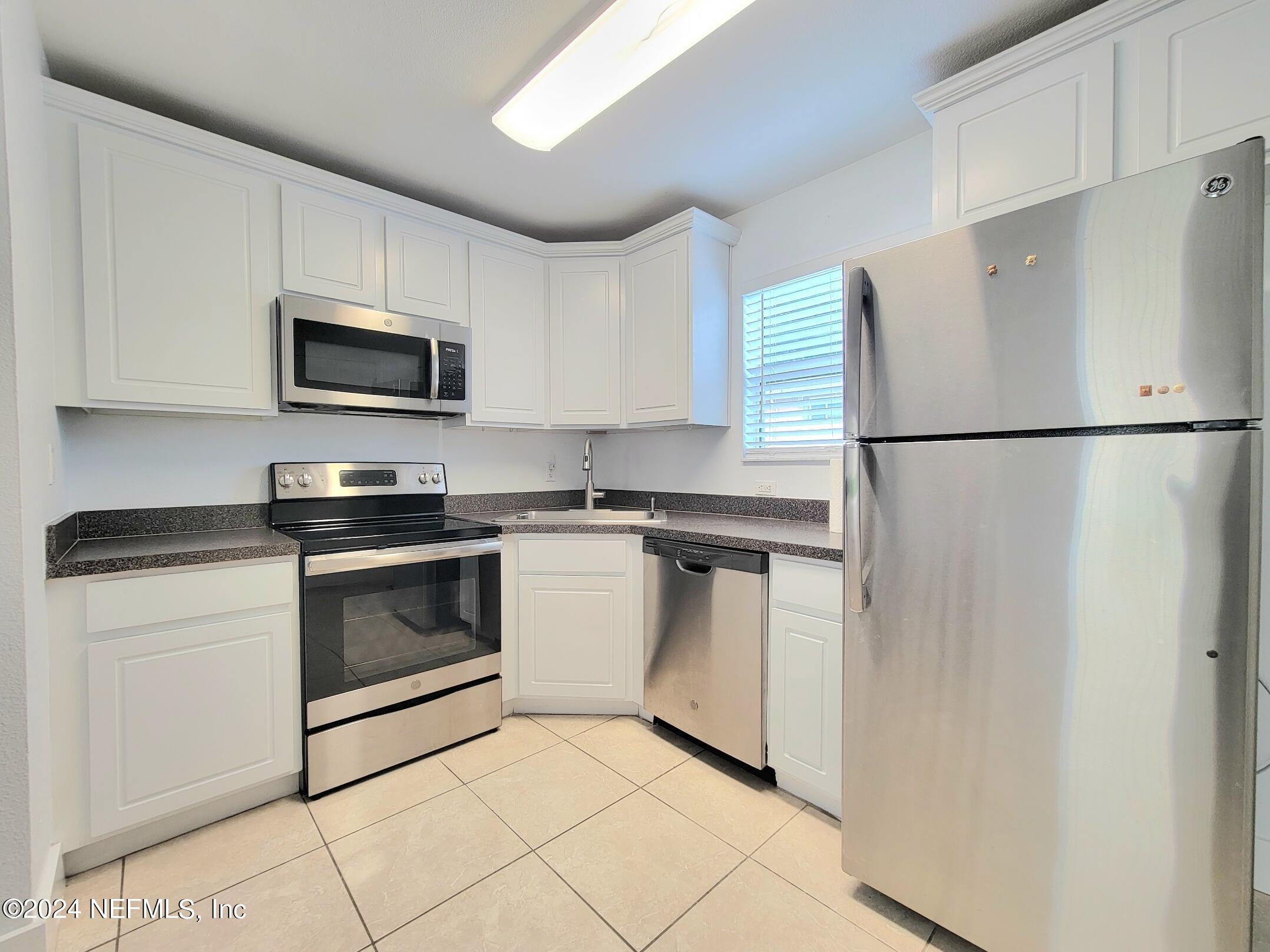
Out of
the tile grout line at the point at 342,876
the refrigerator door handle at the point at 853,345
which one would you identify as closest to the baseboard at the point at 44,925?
the tile grout line at the point at 342,876

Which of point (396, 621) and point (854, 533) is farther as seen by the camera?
point (396, 621)

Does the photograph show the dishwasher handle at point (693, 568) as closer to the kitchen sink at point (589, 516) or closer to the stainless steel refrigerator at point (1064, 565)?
the kitchen sink at point (589, 516)

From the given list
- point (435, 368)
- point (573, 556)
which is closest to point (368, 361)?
point (435, 368)

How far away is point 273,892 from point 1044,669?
6.67ft

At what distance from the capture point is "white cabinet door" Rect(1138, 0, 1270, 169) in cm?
121

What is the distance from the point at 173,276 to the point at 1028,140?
276 centimetres

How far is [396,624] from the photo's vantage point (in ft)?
6.74

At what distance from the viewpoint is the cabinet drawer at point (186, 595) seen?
1.52m

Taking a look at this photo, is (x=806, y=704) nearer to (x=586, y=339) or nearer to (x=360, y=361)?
(x=586, y=339)

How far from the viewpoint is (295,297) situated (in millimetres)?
2020

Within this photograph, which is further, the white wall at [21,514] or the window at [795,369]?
the window at [795,369]

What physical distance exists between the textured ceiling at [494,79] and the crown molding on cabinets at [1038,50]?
11 centimetres

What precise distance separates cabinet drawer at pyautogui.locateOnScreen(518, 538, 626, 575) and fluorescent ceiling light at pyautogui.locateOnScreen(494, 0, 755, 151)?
1.58 meters

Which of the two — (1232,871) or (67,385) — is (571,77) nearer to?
(67,385)
